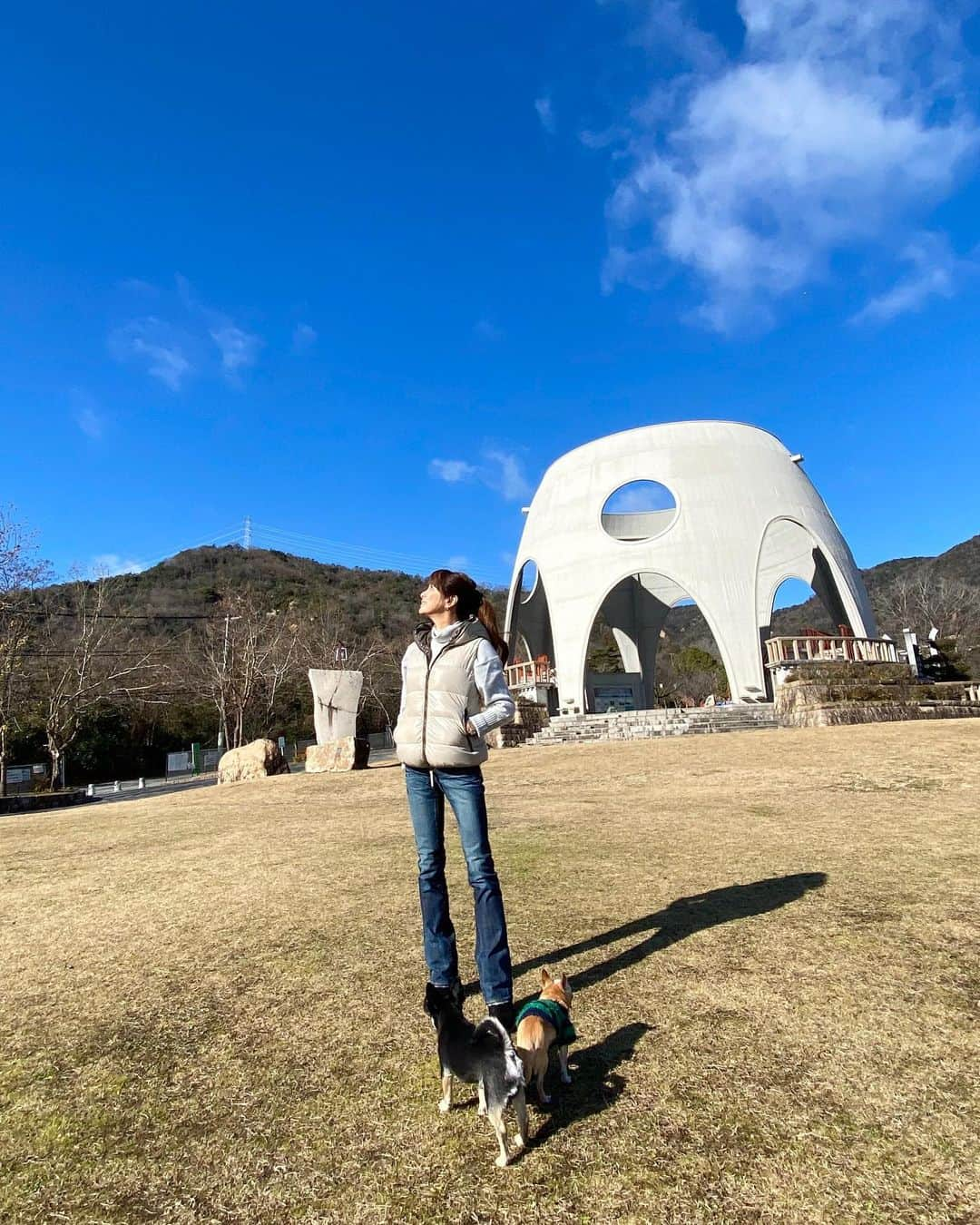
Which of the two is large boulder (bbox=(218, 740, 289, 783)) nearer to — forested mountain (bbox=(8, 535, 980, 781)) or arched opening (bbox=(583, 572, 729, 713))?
forested mountain (bbox=(8, 535, 980, 781))

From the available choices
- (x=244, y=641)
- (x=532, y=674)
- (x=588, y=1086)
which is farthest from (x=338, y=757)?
(x=244, y=641)

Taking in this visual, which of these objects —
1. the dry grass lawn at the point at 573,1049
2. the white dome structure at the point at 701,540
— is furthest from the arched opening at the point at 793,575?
the dry grass lawn at the point at 573,1049

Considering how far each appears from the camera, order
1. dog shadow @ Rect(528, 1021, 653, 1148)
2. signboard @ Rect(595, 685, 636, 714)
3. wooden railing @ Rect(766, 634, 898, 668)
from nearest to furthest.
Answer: dog shadow @ Rect(528, 1021, 653, 1148) < wooden railing @ Rect(766, 634, 898, 668) < signboard @ Rect(595, 685, 636, 714)

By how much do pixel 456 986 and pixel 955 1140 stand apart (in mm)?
1404

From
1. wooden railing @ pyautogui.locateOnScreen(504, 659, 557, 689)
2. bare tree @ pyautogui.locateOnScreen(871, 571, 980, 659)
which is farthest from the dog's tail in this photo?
bare tree @ pyautogui.locateOnScreen(871, 571, 980, 659)

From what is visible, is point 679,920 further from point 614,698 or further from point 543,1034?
point 614,698

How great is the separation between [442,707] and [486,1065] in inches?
41.4

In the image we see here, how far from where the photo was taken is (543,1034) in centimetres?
170

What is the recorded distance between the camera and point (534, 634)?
25.3 metres

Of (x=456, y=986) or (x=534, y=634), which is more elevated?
(x=534, y=634)

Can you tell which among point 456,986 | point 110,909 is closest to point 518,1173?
point 456,986

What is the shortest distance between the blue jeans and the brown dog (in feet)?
0.91

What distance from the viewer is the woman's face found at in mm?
2482

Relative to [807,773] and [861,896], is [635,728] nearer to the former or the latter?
[807,773]
